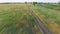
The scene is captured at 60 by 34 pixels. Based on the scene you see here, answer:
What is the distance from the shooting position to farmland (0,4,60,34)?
1850mm

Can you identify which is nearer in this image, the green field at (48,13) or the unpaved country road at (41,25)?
the unpaved country road at (41,25)

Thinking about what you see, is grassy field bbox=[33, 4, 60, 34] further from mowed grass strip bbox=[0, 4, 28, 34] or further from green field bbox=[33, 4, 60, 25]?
mowed grass strip bbox=[0, 4, 28, 34]

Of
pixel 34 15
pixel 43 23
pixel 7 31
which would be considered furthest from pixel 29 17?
pixel 7 31

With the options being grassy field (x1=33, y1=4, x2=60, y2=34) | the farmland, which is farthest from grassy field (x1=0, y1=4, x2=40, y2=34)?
grassy field (x1=33, y1=4, x2=60, y2=34)

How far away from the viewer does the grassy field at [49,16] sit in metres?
1.87

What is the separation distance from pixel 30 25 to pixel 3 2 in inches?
24.8

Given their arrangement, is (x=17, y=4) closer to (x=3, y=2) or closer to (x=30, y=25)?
(x=3, y=2)

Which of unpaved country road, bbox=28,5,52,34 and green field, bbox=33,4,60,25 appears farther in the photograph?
green field, bbox=33,4,60,25

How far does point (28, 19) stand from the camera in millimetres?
1960

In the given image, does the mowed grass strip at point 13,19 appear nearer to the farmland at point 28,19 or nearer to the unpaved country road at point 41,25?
the farmland at point 28,19

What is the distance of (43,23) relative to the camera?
190 cm

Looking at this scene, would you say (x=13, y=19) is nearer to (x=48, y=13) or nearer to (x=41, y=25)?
(x=41, y=25)

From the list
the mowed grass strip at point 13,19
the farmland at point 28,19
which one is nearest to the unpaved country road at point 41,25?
the farmland at point 28,19

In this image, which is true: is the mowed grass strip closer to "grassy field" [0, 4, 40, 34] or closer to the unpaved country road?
"grassy field" [0, 4, 40, 34]
